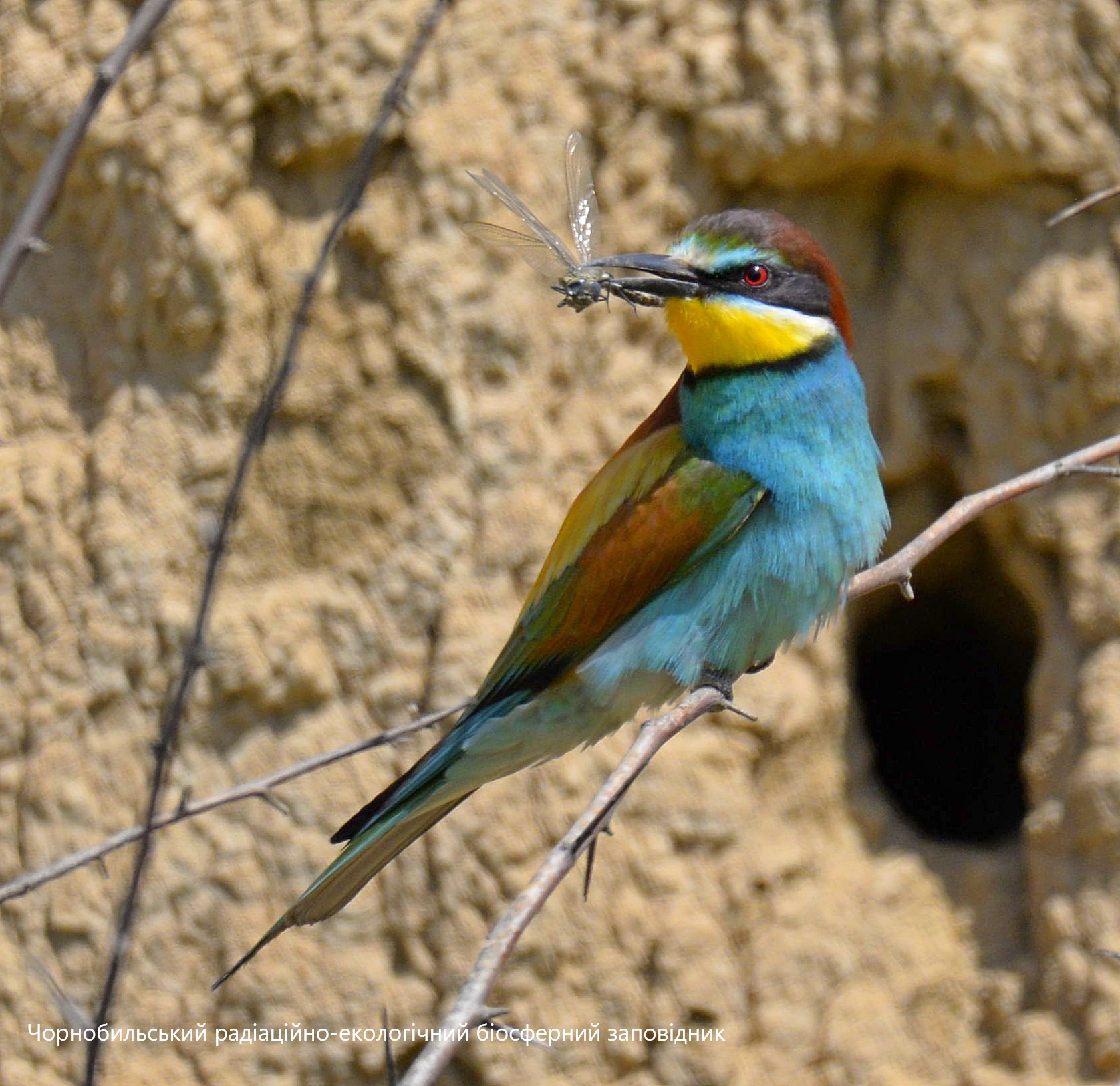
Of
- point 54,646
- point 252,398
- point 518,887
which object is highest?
point 252,398

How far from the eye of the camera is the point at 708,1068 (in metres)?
2.86

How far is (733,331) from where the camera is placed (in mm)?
1940

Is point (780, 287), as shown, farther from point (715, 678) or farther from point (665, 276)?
point (715, 678)

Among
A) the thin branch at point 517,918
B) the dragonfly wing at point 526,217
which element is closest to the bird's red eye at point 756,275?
the dragonfly wing at point 526,217

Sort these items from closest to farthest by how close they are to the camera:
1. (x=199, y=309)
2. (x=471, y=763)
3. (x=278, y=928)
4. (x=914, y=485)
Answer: (x=278, y=928) < (x=471, y=763) < (x=199, y=309) < (x=914, y=485)

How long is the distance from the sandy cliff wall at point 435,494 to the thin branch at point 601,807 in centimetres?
114

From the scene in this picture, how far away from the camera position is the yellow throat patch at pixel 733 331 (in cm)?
193

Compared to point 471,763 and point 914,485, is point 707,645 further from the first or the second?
point 914,485

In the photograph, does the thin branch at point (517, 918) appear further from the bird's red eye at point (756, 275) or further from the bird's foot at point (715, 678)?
the bird's red eye at point (756, 275)

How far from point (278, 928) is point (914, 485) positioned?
2072 mm

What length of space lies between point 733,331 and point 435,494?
3.37 feet

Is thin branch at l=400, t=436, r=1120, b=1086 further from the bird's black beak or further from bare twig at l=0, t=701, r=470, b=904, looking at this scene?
the bird's black beak

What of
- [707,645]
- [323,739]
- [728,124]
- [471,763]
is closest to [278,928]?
[471,763]

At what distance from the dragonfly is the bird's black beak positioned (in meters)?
0.01
